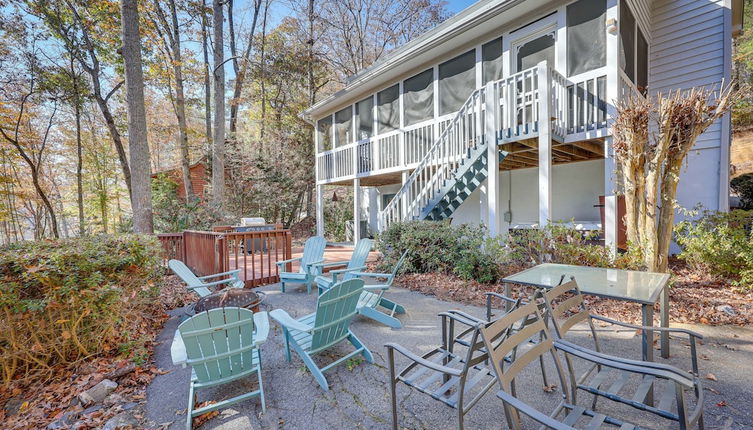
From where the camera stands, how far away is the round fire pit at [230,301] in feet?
12.3

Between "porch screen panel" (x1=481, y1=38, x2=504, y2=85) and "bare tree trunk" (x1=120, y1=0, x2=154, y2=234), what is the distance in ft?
25.0

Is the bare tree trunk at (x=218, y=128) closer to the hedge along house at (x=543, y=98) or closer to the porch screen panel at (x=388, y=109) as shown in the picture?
the porch screen panel at (x=388, y=109)

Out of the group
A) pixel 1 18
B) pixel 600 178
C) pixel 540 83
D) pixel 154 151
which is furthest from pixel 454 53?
pixel 154 151

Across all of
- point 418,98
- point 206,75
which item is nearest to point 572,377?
point 418,98

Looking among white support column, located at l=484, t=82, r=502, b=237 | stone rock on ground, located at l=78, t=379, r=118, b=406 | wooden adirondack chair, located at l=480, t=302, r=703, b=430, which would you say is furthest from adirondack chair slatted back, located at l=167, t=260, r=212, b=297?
white support column, located at l=484, t=82, r=502, b=237

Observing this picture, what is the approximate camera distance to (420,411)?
235cm

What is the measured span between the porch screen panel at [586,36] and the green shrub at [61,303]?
26.7 ft

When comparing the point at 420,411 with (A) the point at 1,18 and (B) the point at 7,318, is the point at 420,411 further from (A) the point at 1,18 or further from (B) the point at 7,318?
(A) the point at 1,18

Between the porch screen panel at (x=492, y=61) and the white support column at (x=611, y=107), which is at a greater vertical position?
the porch screen panel at (x=492, y=61)

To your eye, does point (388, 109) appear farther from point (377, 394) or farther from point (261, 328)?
point (377, 394)

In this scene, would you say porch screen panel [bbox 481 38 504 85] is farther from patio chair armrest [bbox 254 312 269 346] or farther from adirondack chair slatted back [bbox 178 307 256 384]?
adirondack chair slatted back [bbox 178 307 256 384]

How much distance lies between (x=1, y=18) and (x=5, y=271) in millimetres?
12824

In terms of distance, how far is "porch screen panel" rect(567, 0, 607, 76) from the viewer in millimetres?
6109

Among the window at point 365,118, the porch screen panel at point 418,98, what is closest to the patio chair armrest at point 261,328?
the porch screen panel at point 418,98
